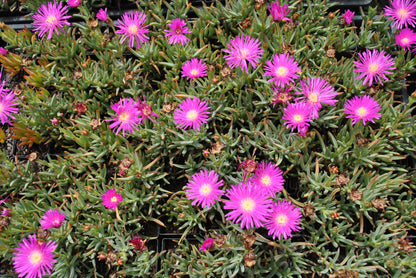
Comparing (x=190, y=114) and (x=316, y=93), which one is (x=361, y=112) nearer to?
(x=316, y=93)

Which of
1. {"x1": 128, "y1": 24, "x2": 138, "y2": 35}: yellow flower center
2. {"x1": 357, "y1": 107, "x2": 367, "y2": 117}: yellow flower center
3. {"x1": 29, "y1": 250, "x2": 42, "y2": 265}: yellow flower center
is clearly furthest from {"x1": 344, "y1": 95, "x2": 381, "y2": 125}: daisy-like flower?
{"x1": 29, "y1": 250, "x2": 42, "y2": 265}: yellow flower center

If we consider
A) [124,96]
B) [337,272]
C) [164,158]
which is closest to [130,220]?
[164,158]

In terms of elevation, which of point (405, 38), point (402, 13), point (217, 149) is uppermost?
point (402, 13)

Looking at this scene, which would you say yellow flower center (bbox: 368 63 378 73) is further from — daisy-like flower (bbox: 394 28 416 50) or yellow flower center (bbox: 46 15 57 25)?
yellow flower center (bbox: 46 15 57 25)

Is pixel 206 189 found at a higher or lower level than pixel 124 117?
lower

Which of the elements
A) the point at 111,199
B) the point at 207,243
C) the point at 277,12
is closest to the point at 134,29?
the point at 277,12

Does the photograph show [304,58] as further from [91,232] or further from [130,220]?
[91,232]
